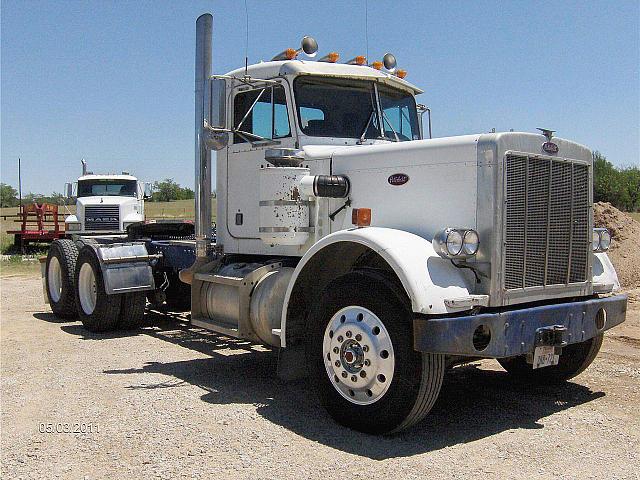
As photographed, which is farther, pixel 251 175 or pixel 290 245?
pixel 251 175

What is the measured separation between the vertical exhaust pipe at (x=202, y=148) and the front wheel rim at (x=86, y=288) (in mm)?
2791

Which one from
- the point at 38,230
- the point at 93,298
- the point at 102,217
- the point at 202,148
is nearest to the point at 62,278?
the point at 93,298

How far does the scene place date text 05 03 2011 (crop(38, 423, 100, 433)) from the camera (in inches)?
205

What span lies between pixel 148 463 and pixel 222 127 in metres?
3.27

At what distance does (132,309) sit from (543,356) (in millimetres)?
5901

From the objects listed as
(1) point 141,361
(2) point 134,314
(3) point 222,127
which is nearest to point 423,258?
(3) point 222,127

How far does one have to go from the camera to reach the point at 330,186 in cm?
612

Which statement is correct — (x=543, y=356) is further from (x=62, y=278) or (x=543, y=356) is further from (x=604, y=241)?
(x=62, y=278)

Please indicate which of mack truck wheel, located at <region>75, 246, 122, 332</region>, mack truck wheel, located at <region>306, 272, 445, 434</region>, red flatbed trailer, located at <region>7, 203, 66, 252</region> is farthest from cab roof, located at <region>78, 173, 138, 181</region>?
mack truck wheel, located at <region>306, 272, 445, 434</region>

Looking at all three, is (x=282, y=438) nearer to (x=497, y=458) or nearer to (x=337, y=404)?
(x=337, y=404)

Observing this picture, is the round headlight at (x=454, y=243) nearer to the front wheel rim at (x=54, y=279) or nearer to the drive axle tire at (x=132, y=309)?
the drive axle tire at (x=132, y=309)

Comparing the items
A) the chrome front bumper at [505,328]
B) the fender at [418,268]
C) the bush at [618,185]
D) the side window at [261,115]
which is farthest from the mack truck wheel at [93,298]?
the bush at [618,185]

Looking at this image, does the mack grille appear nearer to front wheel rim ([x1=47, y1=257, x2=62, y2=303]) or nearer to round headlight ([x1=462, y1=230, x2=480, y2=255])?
round headlight ([x1=462, y1=230, x2=480, y2=255])

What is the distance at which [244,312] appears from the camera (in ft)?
21.8
